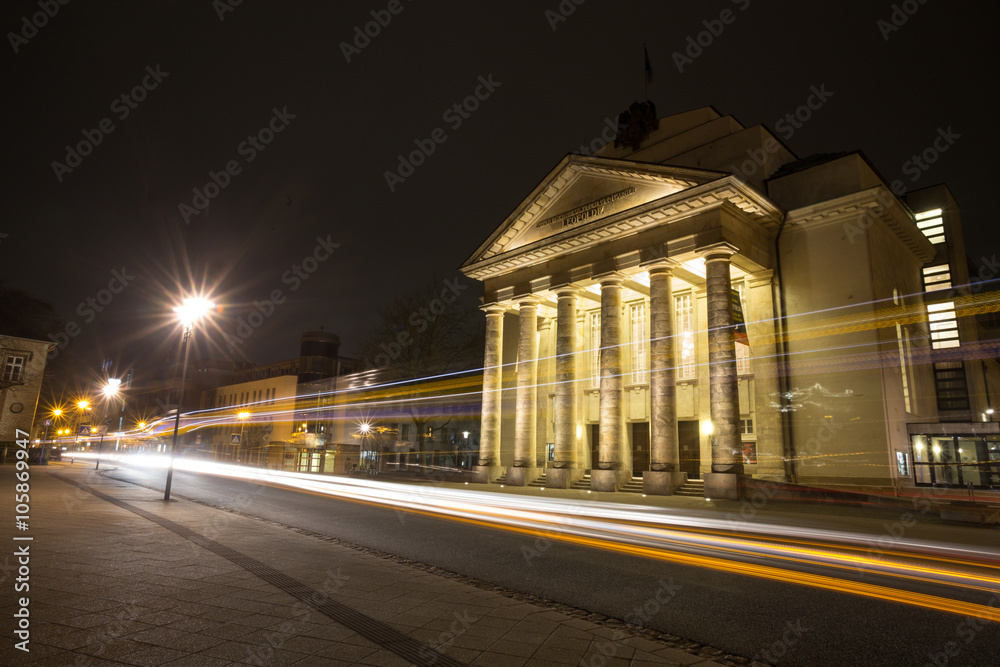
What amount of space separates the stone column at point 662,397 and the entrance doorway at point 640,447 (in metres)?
5.90

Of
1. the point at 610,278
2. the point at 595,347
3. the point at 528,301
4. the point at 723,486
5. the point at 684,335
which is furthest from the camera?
the point at 595,347

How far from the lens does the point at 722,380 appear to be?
22.5 metres

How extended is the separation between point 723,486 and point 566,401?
9.54 metres

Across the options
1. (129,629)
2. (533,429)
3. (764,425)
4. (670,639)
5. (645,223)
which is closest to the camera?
(129,629)

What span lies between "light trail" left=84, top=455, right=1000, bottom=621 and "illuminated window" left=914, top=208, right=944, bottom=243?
99.8 ft

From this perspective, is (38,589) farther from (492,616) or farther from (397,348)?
(397,348)

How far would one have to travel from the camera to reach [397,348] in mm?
43781

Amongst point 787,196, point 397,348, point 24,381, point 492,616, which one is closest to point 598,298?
point 787,196

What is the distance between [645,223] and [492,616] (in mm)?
23364

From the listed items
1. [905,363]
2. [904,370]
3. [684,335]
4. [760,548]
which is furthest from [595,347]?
[760,548]

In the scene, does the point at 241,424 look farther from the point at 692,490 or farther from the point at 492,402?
the point at 692,490

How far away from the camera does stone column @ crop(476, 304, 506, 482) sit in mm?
31281

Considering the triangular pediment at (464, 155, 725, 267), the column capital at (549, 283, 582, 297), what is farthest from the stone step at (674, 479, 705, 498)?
the triangular pediment at (464, 155, 725, 267)

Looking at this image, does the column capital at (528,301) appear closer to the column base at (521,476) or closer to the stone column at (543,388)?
the stone column at (543,388)
